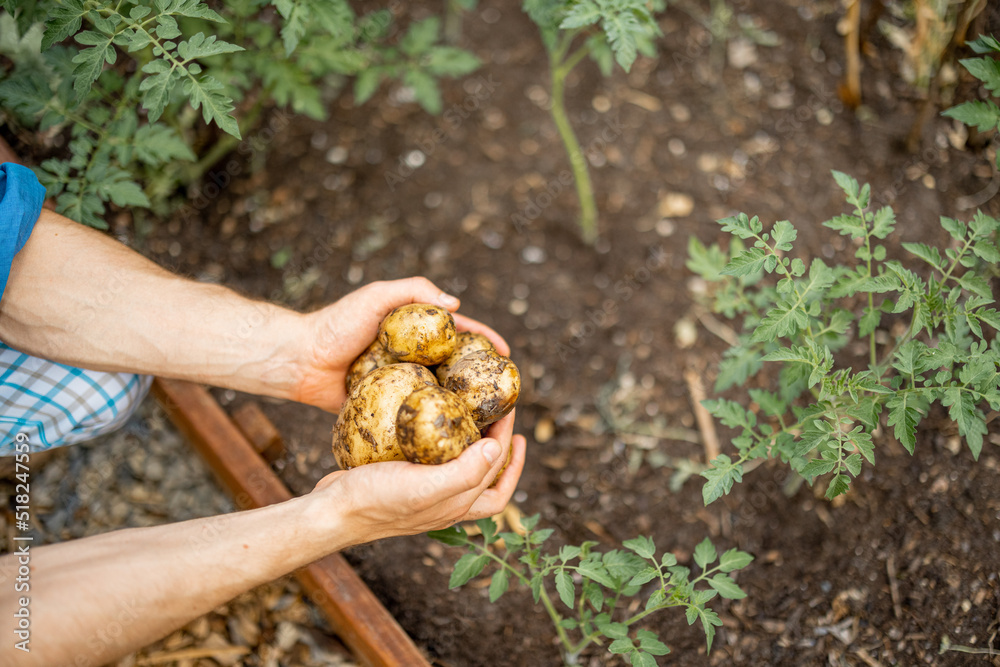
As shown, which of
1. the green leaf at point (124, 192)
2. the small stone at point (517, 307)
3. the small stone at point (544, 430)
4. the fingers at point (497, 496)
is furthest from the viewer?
the small stone at point (517, 307)

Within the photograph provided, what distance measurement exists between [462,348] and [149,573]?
1065mm

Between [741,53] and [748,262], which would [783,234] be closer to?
[748,262]

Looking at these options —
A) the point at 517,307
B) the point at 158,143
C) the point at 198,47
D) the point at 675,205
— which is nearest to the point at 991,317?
the point at 675,205

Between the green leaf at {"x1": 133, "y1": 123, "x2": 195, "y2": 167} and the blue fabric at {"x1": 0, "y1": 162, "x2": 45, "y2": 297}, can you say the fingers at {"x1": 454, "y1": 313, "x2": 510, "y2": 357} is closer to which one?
the green leaf at {"x1": 133, "y1": 123, "x2": 195, "y2": 167}

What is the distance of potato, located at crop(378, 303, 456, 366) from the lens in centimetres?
195

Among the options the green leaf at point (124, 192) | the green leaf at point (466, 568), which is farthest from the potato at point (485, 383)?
the green leaf at point (124, 192)

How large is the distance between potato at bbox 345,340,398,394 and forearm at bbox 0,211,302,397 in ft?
0.86

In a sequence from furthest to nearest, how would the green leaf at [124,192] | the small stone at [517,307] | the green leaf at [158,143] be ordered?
the small stone at [517,307] < the green leaf at [158,143] < the green leaf at [124,192]

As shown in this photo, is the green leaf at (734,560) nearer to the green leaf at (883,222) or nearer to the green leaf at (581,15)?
the green leaf at (883,222)

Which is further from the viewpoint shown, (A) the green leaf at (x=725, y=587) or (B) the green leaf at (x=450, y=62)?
(B) the green leaf at (x=450, y=62)

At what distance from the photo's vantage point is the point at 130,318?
2.08 m

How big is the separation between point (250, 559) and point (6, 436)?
95 cm

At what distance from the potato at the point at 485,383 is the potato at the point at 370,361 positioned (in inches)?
9.4

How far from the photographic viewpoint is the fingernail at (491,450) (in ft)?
5.64
